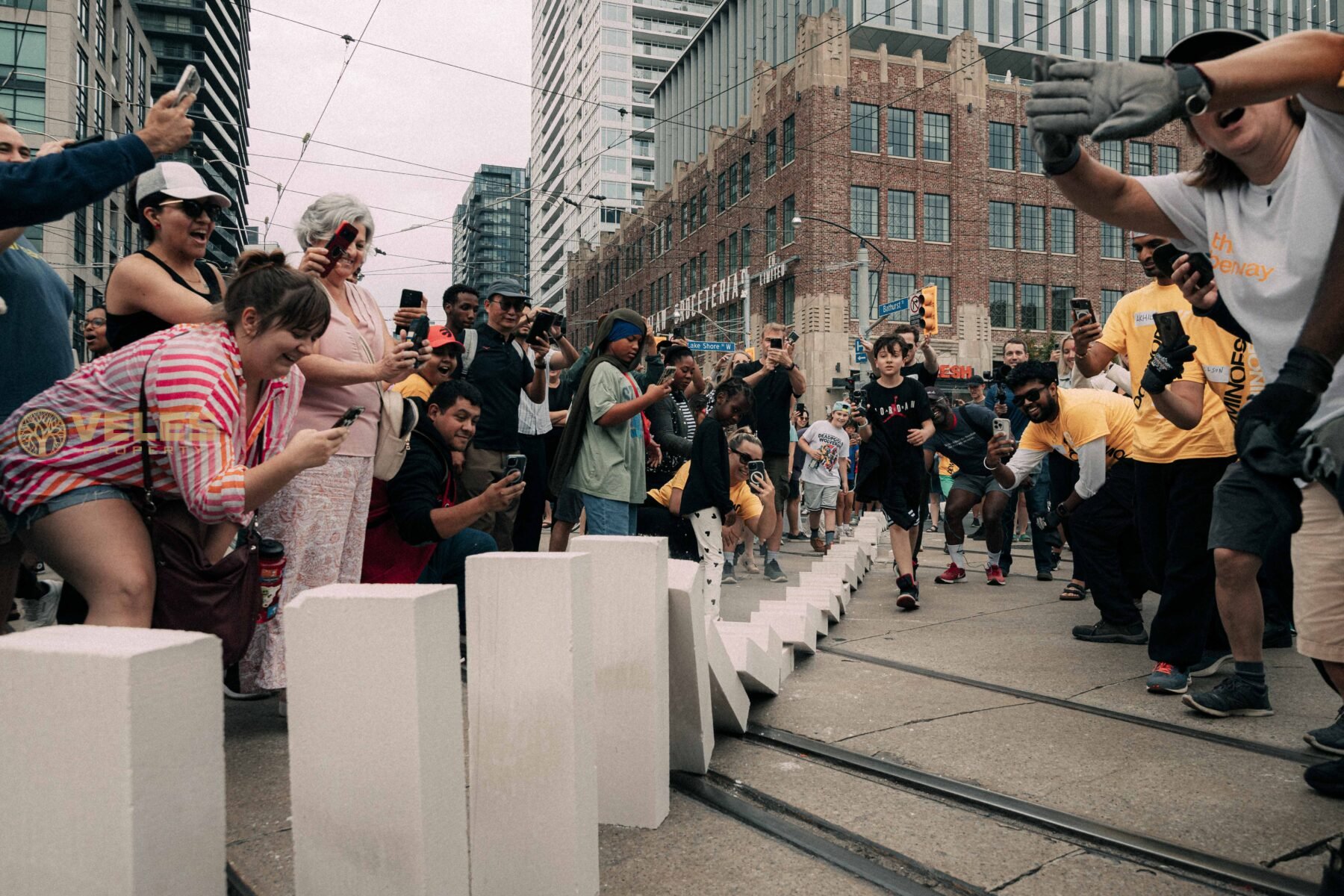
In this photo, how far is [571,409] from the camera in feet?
18.4

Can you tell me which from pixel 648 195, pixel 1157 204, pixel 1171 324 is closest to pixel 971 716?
pixel 1171 324

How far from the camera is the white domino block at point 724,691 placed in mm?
3070

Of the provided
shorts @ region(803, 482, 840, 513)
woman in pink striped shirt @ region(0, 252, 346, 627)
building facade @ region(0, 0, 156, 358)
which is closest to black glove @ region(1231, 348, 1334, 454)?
woman in pink striped shirt @ region(0, 252, 346, 627)

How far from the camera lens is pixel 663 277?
54.3m

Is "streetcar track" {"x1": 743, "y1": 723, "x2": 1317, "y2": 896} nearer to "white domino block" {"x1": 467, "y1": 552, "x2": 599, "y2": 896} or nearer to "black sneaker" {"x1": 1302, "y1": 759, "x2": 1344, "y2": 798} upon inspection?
"black sneaker" {"x1": 1302, "y1": 759, "x2": 1344, "y2": 798}

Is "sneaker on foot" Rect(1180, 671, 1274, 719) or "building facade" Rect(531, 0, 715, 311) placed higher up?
"building facade" Rect(531, 0, 715, 311)

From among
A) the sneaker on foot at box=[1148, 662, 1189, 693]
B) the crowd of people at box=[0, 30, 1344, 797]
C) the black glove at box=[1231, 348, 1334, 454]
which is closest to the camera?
the black glove at box=[1231, 348, 1334, 454]

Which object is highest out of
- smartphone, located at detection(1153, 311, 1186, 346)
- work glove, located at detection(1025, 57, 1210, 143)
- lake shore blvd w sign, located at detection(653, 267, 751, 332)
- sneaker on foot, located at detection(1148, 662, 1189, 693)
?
lake shore blvd w sign, located at detection(653, 267, 751, 332)

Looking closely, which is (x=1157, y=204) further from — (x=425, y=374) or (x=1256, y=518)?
(x=425, y=374)

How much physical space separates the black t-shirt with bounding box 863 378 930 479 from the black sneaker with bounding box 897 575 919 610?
3.31 ft

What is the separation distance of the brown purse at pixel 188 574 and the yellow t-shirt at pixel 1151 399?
11.8ft

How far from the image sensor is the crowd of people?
1971mm

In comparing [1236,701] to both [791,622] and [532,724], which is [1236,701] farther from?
[532,724]

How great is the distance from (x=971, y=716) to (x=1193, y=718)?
0.83 m
